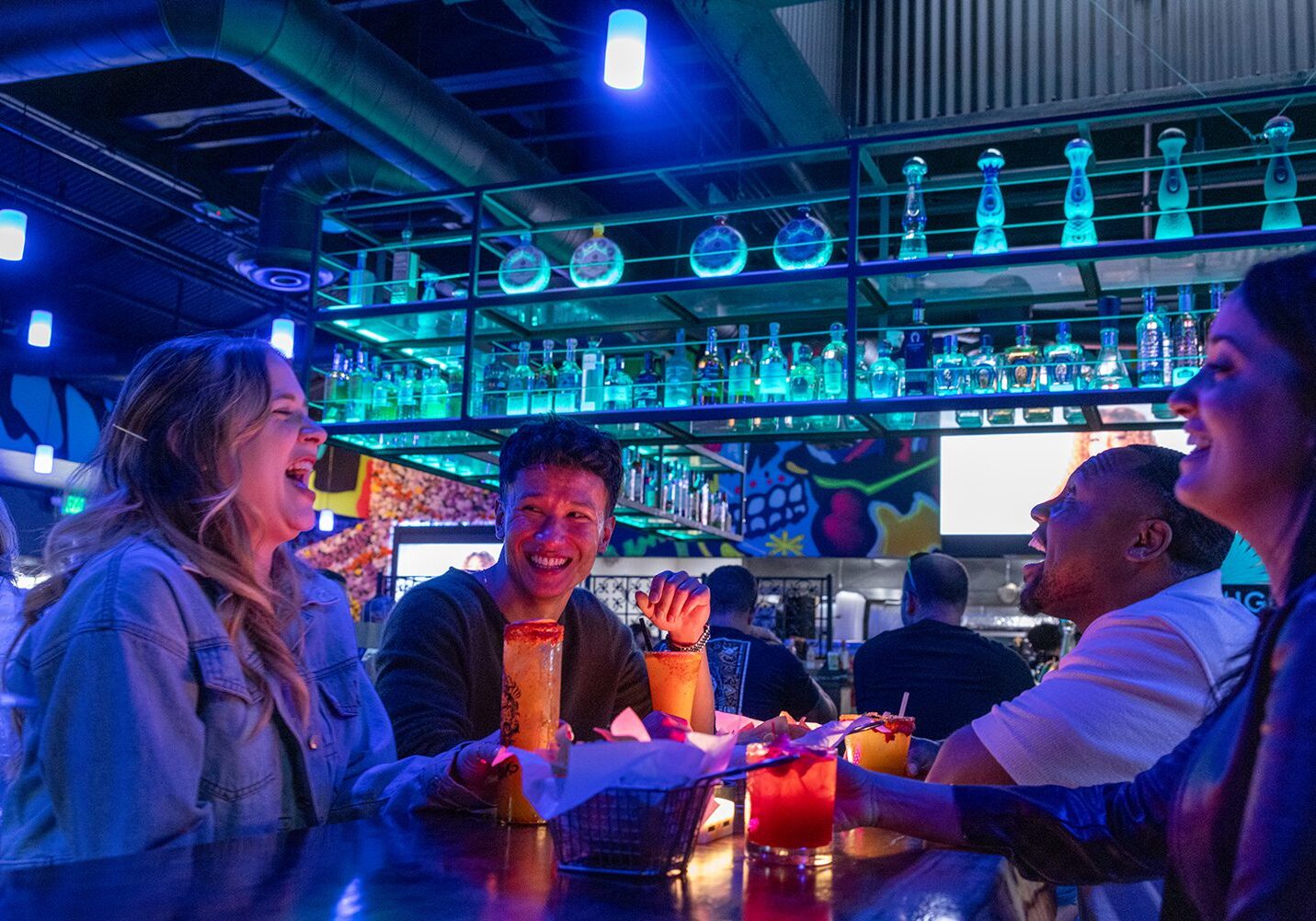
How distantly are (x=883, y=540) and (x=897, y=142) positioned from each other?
20.3 feet

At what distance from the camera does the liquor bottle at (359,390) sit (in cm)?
491

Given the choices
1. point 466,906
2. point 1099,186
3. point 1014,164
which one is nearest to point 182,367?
point 466,906

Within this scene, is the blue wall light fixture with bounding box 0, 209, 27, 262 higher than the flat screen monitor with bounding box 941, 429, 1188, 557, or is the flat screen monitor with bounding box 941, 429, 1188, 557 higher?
the blue wall light fixture with bounding box 0, 209, 27, 262

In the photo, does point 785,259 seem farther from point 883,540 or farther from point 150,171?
point 883,540

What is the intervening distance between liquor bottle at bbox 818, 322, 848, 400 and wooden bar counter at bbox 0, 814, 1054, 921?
308 centimetres

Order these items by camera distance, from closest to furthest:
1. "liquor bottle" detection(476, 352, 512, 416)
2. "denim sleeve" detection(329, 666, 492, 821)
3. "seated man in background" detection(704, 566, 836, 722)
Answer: "denim sleeve" detection(329, 666, 492, 821), "seated man in background" detection(704, 566, 836, 722), "liquor bottle" detection(476, 352, 512, 416)

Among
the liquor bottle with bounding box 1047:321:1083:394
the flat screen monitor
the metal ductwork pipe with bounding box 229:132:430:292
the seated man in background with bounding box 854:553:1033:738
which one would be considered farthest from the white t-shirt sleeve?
the flat screen monitor

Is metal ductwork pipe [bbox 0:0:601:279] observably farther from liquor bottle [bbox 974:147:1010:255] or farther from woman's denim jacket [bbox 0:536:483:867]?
woman's denim jacket [bbox 0:536:483:867]

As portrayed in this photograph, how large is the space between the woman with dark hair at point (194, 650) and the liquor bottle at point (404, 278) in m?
3.36

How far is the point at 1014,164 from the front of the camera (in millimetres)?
5762

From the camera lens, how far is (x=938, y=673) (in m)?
3.76

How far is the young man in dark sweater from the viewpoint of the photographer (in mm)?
1894

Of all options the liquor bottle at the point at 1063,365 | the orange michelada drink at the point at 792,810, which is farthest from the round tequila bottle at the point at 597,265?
the orange michelada drink at the point at 792,810

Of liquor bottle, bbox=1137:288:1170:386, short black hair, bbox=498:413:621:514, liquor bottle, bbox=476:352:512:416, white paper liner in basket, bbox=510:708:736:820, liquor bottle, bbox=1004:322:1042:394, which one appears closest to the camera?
white paper liner in basket, bbox=510:708:736:820
